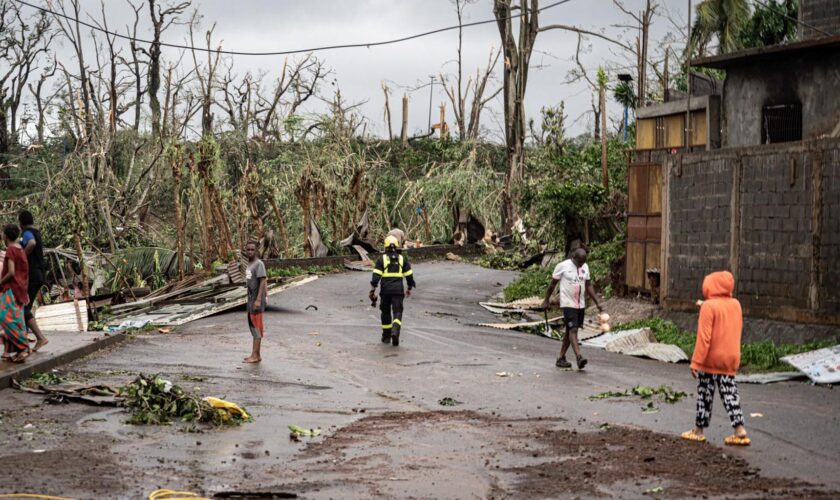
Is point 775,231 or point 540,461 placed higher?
point 775,231

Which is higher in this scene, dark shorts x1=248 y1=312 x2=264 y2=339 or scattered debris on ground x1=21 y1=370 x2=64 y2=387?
dark shorts x1=248 y1=312 x2=264 y2=339

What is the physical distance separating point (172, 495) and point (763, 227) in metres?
11.9

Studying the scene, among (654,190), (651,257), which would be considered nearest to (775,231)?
(651,257)

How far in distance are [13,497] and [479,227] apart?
116 feet

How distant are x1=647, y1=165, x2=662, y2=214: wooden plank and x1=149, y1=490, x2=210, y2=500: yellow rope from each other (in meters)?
15.4

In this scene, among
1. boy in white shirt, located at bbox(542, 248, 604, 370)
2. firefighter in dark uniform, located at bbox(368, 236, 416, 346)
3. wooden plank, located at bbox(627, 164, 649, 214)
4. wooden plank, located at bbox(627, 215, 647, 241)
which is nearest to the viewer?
boy in white shirt, located at bbox(542, 248, 604, 370)

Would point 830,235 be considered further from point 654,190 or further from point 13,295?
point 13,295

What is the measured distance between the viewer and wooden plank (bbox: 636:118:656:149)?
78.8ft

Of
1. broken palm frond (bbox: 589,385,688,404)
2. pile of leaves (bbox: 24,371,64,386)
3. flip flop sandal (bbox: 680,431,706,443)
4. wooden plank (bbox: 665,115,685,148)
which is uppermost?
wooden plank (bbox: 665,115,685,148)

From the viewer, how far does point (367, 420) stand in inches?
422

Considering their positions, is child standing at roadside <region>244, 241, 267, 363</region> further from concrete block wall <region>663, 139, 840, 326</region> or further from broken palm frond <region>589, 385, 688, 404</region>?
concrete block wall <region>663, 139, 840, 326</region>

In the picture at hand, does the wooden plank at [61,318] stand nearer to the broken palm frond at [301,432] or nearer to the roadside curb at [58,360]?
the roadside curb at [58,360]

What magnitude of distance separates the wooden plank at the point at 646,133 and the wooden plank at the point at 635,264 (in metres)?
2.99

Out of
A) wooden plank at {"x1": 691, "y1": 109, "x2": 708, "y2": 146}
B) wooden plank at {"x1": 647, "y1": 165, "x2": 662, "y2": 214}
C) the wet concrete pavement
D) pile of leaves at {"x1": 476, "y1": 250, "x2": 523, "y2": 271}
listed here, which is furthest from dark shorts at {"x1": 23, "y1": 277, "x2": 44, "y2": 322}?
pile of leaves at {"x1": 476, "y1": 250, "x2": 523, "y2": 271}
